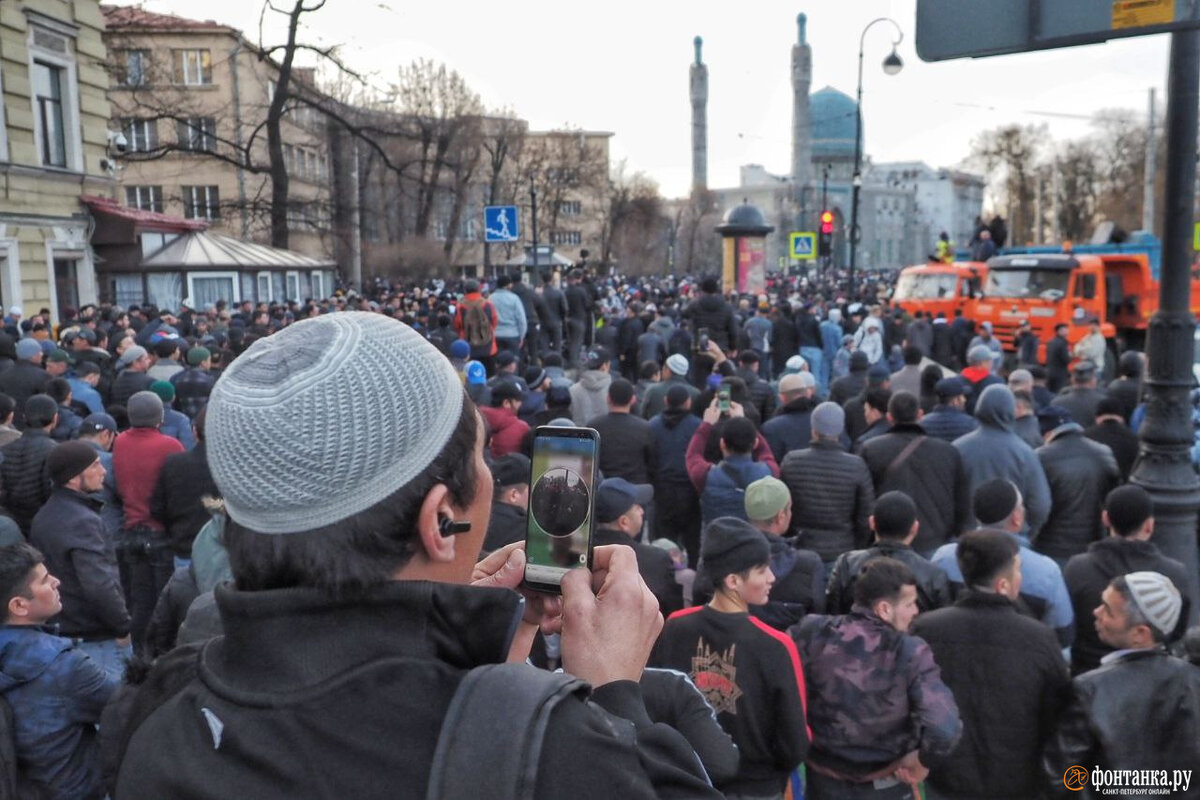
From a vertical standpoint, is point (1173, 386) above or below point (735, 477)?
above

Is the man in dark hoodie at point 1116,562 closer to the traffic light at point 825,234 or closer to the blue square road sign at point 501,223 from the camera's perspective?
the blue square road sign at point 501,223

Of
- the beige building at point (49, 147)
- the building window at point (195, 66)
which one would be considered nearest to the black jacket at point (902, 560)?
the beige building at point (49, 147)

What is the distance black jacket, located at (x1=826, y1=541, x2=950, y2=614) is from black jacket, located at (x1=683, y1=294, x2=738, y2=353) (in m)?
9.62

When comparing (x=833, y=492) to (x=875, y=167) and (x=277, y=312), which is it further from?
(x=875, y=167)

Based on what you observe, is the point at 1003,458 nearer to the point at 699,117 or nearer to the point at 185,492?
the point at 185,492

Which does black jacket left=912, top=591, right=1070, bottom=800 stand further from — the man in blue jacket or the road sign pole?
the man in blue jacket

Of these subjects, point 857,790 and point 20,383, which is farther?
point 20,383

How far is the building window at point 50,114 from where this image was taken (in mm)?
21375

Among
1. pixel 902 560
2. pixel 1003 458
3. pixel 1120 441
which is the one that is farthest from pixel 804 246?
pixel 902 560

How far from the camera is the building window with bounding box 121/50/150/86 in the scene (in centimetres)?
3541

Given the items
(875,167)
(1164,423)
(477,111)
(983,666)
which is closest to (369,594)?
(983,666)

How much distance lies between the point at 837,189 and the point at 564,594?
103 meters

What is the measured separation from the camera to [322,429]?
3.94 feet

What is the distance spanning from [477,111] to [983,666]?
49.8 metres
